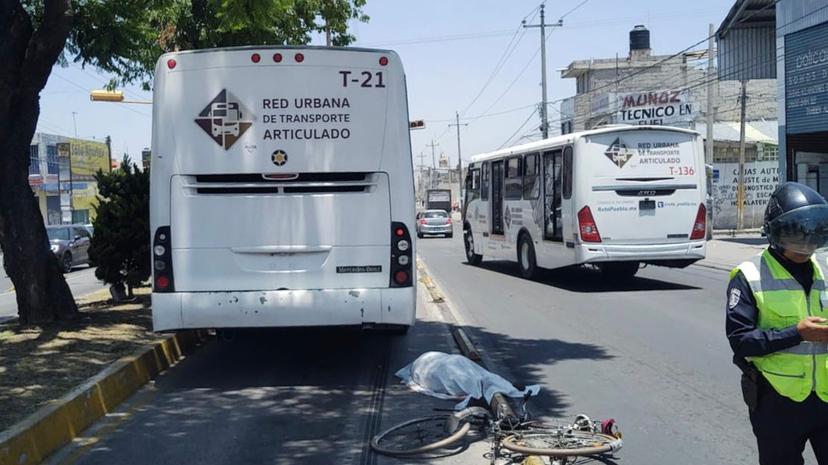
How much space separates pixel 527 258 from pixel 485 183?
358 cm

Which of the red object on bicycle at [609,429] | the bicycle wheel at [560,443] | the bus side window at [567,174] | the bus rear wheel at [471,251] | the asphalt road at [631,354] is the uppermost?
the bus side window at [567,174]

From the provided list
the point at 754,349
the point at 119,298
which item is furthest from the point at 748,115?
the point at 754,349

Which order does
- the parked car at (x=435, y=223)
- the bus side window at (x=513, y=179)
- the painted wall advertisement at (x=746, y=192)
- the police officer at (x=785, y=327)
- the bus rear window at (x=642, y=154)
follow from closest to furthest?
1. the police officer at (x=785, y=327)
2. the bus rear window at (x=642, y=154)
3. the bus side window at (x=513, y=179)
4. the painted wall advertisement at (x=746, y=192)
5. the parked car at (x=435, y=223)

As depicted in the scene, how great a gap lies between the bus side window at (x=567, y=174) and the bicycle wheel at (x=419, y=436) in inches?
384

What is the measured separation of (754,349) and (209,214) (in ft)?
18.3

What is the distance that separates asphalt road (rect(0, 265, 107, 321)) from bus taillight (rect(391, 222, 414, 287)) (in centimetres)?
795

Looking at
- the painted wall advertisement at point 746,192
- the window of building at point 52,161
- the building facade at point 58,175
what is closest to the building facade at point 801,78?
the painted wall advertisement at point 746,192

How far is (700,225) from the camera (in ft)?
51.3

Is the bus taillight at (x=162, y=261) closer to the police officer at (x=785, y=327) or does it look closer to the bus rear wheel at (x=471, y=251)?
the police officer at (x=785, y=327)

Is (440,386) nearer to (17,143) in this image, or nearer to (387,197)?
(387,197)

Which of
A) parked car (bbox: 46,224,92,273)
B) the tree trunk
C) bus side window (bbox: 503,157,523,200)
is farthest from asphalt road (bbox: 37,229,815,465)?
parked car (bbox: 46,224,92,273)

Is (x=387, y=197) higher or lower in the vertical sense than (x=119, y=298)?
higher

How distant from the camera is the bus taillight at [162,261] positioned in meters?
7.75

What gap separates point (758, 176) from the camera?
Result: 122ft
